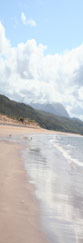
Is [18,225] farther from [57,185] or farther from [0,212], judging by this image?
[57,185]

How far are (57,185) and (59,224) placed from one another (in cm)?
396

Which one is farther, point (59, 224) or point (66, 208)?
point (66, 208)

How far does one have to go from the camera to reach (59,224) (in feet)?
16.8

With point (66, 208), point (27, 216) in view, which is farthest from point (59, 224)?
point (66, 208)

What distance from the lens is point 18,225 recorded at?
15.3 ft

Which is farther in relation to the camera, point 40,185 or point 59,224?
point 40,185

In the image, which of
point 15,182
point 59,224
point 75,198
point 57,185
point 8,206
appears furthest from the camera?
point 57,185

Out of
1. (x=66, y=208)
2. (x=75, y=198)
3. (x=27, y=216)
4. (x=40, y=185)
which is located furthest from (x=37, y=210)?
(x=40, y=185)

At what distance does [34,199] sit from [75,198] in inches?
71.4

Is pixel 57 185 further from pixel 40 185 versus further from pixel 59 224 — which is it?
pixel 59 224

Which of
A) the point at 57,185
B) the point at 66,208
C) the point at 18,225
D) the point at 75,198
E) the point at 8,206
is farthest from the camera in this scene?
the point at 57,185

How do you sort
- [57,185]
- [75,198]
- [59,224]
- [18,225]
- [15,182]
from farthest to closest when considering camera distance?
[57,185], [15,182], [75,198], [59,224], [18,225]

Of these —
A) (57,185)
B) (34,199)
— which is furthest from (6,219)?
(57,185)

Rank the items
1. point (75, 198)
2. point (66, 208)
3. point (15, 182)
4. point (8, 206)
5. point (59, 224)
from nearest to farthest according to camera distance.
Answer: point (59, 224), point (8, 206), point (66, 208), point (75, 198), point (15, 182)
